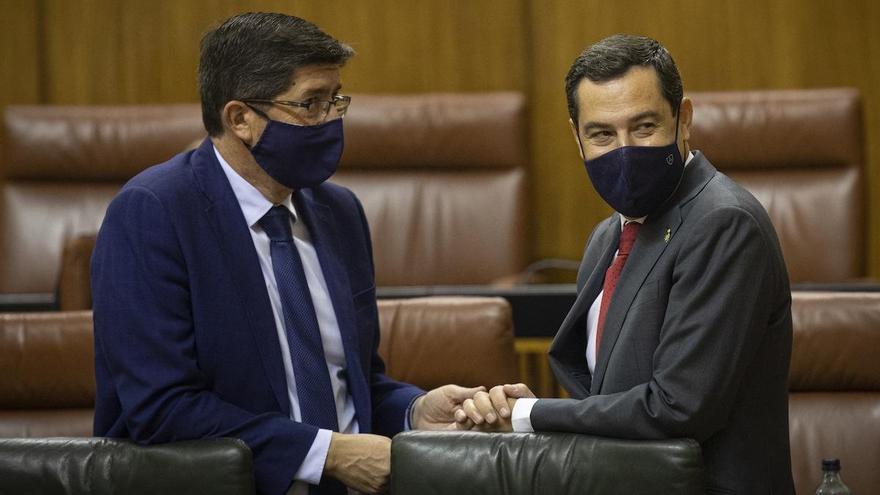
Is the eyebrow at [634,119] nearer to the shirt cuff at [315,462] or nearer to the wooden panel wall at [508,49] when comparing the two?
the shirt cuff at [315,462]

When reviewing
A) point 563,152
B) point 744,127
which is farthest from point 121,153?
point 744,127

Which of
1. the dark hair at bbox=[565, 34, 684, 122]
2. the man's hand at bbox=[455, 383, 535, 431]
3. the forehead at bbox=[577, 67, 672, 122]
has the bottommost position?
the man's hand at bbox=[455, 383, 535, 431]

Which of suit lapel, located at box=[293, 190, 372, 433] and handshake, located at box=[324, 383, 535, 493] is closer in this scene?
handshake, located at box=[324, 383, 535, 493]

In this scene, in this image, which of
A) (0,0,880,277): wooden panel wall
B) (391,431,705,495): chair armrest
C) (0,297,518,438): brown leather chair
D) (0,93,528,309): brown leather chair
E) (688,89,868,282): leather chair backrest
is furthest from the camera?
(0,0,880,277): wooden panel wall

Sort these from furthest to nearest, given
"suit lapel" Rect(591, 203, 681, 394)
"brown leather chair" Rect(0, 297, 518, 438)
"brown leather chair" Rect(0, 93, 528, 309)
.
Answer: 1. "brown leather chair" Rect(0, 93, 528, 309)
2. "brown leather chair" Rect(0, 297, 518, 438)
3. "suit lapel" Rect(591, 203, 681, 394)

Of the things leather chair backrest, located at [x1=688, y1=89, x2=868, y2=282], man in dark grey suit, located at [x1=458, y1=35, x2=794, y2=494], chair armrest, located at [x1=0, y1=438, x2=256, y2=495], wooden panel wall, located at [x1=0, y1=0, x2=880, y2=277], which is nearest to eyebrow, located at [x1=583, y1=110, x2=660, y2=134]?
man in dark grey suit, located at [x1=458, y1=35, x2=794, y2=494]

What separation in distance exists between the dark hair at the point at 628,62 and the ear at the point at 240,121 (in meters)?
0.41

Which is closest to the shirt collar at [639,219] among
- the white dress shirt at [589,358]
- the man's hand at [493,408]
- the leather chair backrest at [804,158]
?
the white dress shirt at [589,358]

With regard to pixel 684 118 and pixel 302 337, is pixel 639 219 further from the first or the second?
pixel 302 337

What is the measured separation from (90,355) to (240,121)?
73cm

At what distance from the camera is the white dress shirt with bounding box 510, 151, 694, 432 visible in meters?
1.47

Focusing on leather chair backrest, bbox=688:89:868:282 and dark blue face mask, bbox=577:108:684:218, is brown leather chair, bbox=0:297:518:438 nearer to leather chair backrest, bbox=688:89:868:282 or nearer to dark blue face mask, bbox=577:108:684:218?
dark blue face mask, bbox=577:108:684:218

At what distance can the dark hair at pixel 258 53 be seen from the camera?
1541mm

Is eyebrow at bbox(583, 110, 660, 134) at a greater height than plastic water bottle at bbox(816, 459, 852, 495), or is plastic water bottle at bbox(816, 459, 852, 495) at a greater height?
eyebrow at bbox(583, 110, 660, 134)
